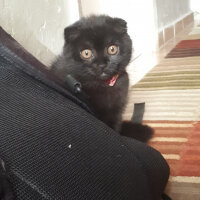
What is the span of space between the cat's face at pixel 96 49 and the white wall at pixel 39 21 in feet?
0.78

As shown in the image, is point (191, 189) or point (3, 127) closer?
point (3, 127)

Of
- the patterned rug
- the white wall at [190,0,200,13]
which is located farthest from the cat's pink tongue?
the white wall at [190,0,200,13]

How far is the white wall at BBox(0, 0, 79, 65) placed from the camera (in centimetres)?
104

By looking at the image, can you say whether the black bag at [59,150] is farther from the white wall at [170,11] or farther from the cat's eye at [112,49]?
the white wall at [170,11]

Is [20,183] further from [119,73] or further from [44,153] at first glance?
[119,73]

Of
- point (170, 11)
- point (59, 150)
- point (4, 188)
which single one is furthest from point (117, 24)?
point (170, 11)

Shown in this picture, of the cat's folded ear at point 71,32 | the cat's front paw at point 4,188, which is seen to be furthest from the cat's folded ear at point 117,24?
the cat's front paw at point 4,188

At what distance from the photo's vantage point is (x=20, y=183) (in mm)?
413

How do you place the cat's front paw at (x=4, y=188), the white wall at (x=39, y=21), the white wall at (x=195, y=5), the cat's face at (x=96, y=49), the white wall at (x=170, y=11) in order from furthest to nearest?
the white wall at (x=195, y=5)
the white wall at (x=170, y=11)
the white wall at (x=39, y=21)
the cat's face at (x=96, y=49)
the cat's front paw at (x=4, y=188)

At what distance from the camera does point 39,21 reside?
1187 millimetres

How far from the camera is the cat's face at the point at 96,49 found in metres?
0.88

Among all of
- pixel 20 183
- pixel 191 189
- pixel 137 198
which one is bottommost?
pixel 191 189

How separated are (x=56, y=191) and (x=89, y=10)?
137 cm

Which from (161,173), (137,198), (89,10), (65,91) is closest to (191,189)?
(161,173)
